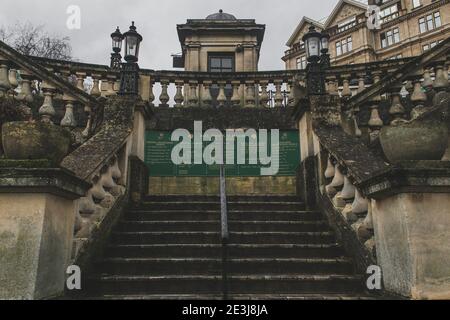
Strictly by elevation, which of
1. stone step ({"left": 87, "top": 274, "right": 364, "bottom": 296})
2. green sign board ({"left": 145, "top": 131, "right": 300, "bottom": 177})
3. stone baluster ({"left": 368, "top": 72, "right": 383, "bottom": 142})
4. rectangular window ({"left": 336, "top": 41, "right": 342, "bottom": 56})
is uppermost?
rectangular window ({"left": 336, "top": 41, "right": 342, "bottom": 56})

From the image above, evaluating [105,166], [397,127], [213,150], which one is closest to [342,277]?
[397,127]

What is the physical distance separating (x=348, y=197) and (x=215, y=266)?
2.11m

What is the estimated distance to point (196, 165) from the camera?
8508 millimetres

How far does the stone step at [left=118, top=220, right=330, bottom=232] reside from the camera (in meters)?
5.90

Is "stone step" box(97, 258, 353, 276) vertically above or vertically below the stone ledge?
below

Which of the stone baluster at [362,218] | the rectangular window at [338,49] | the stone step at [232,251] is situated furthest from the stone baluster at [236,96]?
the rectangular window at [338,49]

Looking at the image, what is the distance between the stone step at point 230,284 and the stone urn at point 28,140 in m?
1.82

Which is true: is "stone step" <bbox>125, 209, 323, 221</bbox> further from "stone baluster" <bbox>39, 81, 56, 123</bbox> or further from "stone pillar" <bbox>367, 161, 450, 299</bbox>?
"stone pillar" <bbox>367, 161, 450, 299</bbox>

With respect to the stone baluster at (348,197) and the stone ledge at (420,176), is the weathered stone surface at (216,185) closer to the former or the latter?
the stone baluster at (348,197)

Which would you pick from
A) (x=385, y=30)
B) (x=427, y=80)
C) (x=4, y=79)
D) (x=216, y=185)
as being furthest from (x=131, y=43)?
(x=385, y=30)

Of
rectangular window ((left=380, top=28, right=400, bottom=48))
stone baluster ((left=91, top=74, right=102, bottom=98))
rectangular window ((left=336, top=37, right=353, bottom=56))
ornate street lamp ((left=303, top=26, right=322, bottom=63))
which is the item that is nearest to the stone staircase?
ornate street lamp ((left=303, top=26, right=322, bottom=63))

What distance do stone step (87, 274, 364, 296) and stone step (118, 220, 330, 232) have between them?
131cm

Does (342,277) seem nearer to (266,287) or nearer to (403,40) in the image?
(266,287)
